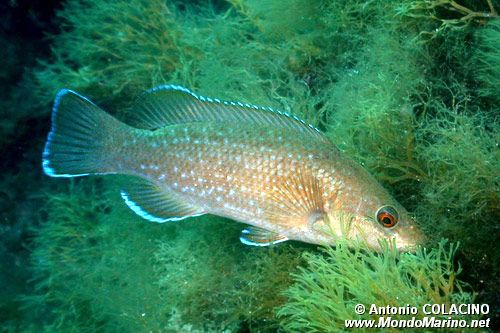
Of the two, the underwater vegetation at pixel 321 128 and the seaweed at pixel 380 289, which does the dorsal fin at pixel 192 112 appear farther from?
the seaweed at pixel 380 289

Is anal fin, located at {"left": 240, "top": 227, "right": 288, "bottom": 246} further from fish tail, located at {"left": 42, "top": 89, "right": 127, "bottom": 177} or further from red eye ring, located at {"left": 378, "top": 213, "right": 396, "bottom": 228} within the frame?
fish tail, located at {"left": 42, "top": 89, "right": 127, "bottom": 177}

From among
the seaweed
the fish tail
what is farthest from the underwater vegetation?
the fish tail

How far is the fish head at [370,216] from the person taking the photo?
3215mm

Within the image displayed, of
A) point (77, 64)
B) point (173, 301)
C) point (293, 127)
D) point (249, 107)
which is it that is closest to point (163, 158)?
point (249, 107)

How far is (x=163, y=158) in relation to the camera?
357 centimetres

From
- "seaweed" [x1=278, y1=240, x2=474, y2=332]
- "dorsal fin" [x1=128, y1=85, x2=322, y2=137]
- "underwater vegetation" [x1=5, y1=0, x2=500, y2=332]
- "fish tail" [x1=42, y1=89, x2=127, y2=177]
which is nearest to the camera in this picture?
"seaweed" [x1=278, y1=240, x2=474, y2=332]

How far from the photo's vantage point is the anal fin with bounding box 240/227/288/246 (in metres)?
3.30

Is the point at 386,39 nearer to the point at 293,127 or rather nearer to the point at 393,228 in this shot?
the point at 293,127

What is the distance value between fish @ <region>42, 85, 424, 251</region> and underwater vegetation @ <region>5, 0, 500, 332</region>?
44 centimetres

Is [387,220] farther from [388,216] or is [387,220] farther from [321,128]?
[321,128]

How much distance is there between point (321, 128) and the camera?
508 centimetres

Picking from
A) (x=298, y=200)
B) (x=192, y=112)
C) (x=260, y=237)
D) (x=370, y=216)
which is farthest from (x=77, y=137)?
(x=370, y=216)

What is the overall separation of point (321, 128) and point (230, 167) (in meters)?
2.09

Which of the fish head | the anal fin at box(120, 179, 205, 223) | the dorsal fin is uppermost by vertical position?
the dorsal fin
